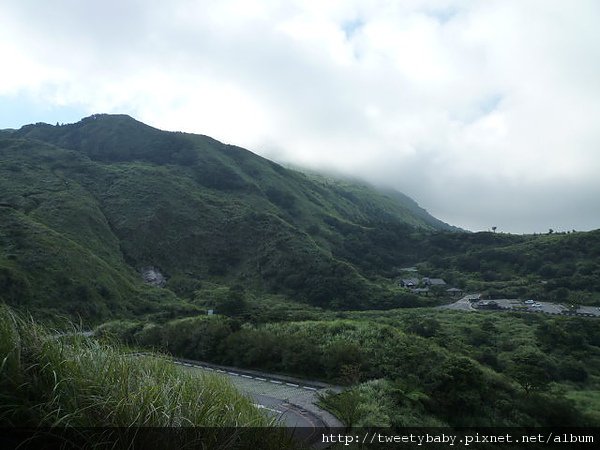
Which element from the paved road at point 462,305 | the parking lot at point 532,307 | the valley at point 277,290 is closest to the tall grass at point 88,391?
the valley at point 277,290

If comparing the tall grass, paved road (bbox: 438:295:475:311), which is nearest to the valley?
the tall grass

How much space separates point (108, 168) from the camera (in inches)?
4158

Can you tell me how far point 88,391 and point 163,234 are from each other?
8264cm

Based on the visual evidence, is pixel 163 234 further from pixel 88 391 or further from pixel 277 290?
pixel 88 391

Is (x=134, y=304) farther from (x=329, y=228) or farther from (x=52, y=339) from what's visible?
(x=329, y=228)

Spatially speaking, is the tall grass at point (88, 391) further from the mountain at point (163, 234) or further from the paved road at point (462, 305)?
the paved road at point (462, 305)

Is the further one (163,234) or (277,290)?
(163,234)

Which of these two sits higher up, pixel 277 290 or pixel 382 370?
pixel 382 370

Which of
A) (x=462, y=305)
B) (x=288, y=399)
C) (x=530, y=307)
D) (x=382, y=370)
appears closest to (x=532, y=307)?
(x=530, y=307)

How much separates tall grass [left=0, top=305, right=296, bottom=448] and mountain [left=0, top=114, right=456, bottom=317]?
135 feet

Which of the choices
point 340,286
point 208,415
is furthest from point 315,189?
point 208,415

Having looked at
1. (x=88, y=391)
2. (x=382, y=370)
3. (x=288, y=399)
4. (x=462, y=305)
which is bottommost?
(x=288, y=399)

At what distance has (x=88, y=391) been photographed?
4.14 m

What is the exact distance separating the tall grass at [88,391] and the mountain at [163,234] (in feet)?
135
